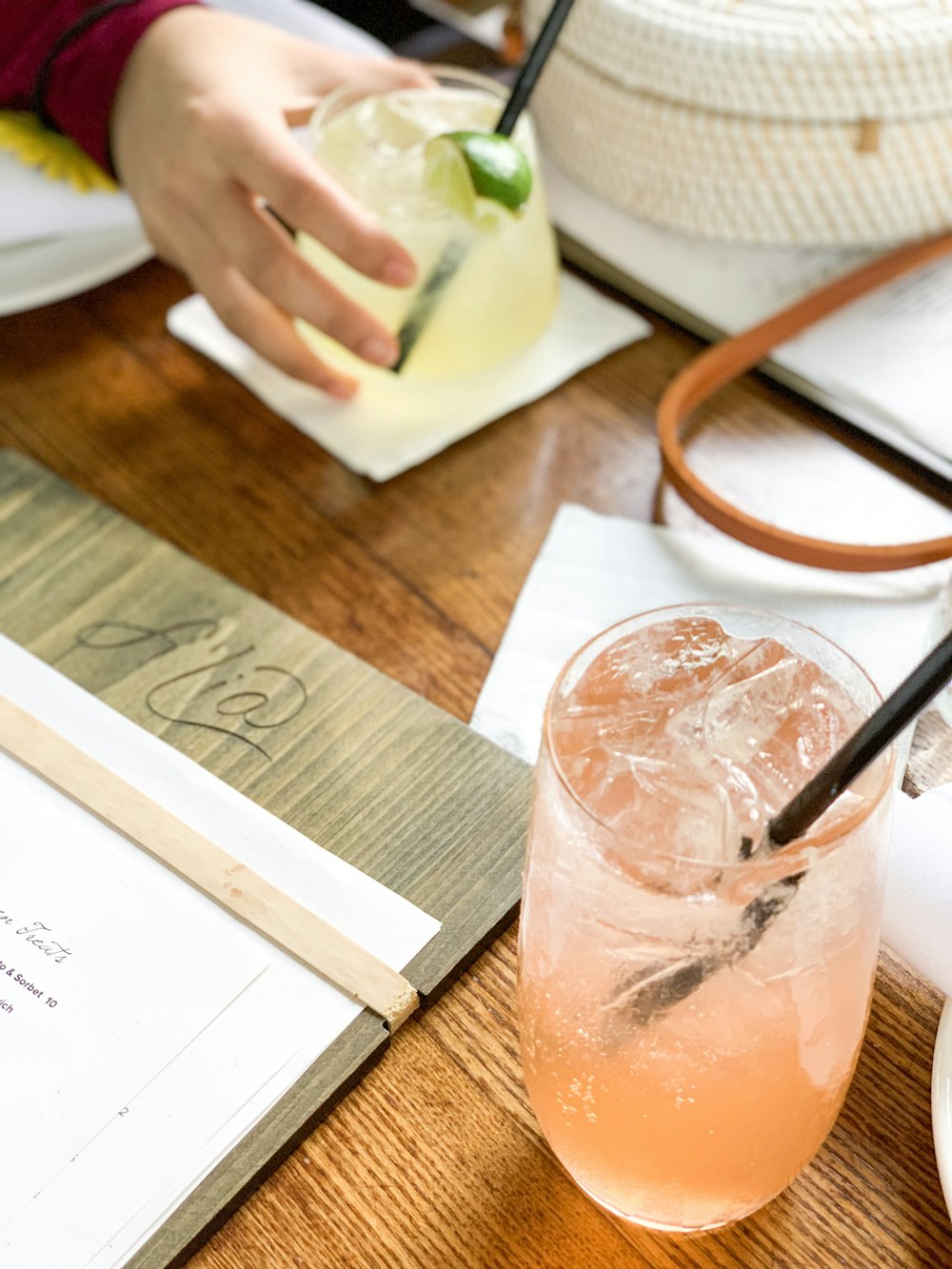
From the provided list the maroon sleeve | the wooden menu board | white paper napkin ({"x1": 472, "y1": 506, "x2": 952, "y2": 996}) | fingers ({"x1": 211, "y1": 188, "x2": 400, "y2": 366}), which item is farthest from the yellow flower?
white paper napkin ({"x1": 472, "y1": 506, "x2": 952, "y2": 996})

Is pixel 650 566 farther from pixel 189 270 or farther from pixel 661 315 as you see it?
pixel 189 270

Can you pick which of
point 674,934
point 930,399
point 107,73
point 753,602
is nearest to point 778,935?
point 674,934

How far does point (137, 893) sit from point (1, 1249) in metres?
0.13

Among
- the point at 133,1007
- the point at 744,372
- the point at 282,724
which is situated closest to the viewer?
the point at 133,1007

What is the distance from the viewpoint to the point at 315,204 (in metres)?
0.70

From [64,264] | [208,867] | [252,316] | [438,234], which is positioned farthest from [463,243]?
[208,867]

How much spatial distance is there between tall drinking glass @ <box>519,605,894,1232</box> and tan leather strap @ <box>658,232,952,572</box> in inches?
10.5

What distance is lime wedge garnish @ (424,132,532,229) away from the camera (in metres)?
0.67

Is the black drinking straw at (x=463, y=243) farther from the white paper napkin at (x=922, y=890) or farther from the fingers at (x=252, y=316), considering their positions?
the white paper napkin at (x=922, y=890)

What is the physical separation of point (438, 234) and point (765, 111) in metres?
0.22

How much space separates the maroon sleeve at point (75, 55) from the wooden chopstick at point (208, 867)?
470 millimetres

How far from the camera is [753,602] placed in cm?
67

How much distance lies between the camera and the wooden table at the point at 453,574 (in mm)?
442

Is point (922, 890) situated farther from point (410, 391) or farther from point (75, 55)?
point (75, 55)
